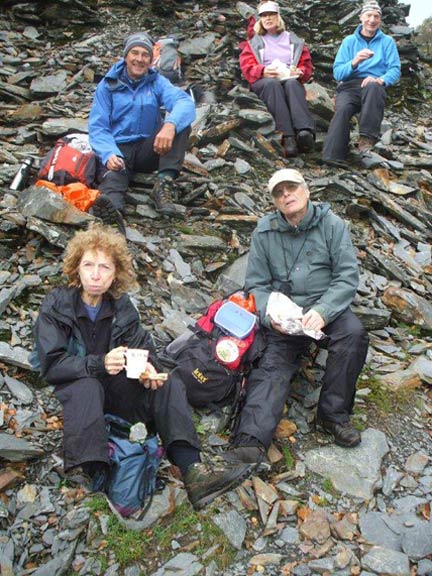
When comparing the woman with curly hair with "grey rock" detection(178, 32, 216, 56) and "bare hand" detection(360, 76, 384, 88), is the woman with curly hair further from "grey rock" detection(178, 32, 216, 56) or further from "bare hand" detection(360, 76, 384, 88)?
"grey rock" detection(178, 32, 216, 56)

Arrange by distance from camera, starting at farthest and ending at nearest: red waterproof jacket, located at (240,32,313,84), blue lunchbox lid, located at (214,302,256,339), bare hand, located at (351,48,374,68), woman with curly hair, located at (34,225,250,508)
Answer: red waterproof jacket, located at (240,32,313,84), bare hand, located at (351,48,374,68), blue lunchbox lid, located at (214,302,256,339), woman with curly hair, located at (34,225,250,508)

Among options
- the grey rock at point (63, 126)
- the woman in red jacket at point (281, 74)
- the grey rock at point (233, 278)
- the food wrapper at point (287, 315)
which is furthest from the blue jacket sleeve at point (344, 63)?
the food wrapper at point (287, 315)

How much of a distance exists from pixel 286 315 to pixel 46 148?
250 inches

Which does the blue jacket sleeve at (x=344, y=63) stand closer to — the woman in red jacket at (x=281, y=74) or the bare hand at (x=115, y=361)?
the woman in red jacket at (x=281, y=74)

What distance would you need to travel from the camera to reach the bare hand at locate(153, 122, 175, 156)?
26.6 ft

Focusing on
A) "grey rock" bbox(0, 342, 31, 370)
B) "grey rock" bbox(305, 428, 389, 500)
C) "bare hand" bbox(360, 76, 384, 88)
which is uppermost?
"bare hand" bbox(360, 76, 384, 88)

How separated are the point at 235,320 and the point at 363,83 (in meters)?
7.12

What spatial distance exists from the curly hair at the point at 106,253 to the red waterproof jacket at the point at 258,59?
753 centimetres

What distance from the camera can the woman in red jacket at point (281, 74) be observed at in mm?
11148

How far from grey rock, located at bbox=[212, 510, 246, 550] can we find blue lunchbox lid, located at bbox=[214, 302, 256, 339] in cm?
182

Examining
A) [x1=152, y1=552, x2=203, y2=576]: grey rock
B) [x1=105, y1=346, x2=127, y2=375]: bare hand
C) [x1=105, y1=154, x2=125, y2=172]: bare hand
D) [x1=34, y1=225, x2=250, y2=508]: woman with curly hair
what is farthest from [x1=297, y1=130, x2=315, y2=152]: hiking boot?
[x1=152, y1=552, x2=203, y2=576]: grey rock

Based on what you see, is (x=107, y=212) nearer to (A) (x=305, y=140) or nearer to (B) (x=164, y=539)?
(B) (x=164, y=539)

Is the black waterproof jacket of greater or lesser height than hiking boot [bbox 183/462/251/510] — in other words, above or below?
above

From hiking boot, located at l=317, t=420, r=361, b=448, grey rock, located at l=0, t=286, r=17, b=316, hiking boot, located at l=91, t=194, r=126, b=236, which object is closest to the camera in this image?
hiking boot, located at l=317, t=420, r=361, b=448
